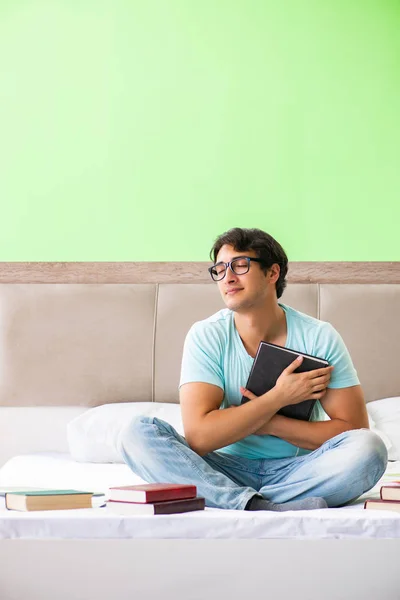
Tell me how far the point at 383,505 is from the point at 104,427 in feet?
4.23

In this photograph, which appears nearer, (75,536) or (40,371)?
(75,536)

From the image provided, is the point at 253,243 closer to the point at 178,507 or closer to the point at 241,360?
the point at 241,360

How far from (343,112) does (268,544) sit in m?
2.22

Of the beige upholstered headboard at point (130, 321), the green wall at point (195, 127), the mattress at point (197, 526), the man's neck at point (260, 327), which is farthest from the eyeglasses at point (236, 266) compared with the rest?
the green wall at point (195, 127)

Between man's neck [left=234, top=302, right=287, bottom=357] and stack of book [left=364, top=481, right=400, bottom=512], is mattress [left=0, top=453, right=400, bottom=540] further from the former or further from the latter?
man's neck [left=234, top=302, right=287, bottom=357]

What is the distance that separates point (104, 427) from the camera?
2.78 m

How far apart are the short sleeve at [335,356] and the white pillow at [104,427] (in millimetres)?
730

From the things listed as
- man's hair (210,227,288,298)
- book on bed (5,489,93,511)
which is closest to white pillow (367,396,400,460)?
man's hair (210,227,288,298)

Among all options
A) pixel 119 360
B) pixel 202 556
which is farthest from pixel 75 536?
pixel 119 360

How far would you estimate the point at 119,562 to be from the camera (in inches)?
58.7

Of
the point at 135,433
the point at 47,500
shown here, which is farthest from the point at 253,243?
the point at 47,500

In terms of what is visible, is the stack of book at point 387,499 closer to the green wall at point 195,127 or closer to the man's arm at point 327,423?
the man's arm at point 327,423

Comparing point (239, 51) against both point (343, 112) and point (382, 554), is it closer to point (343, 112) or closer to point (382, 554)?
point (343, 112)

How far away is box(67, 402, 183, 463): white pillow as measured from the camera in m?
2.73
